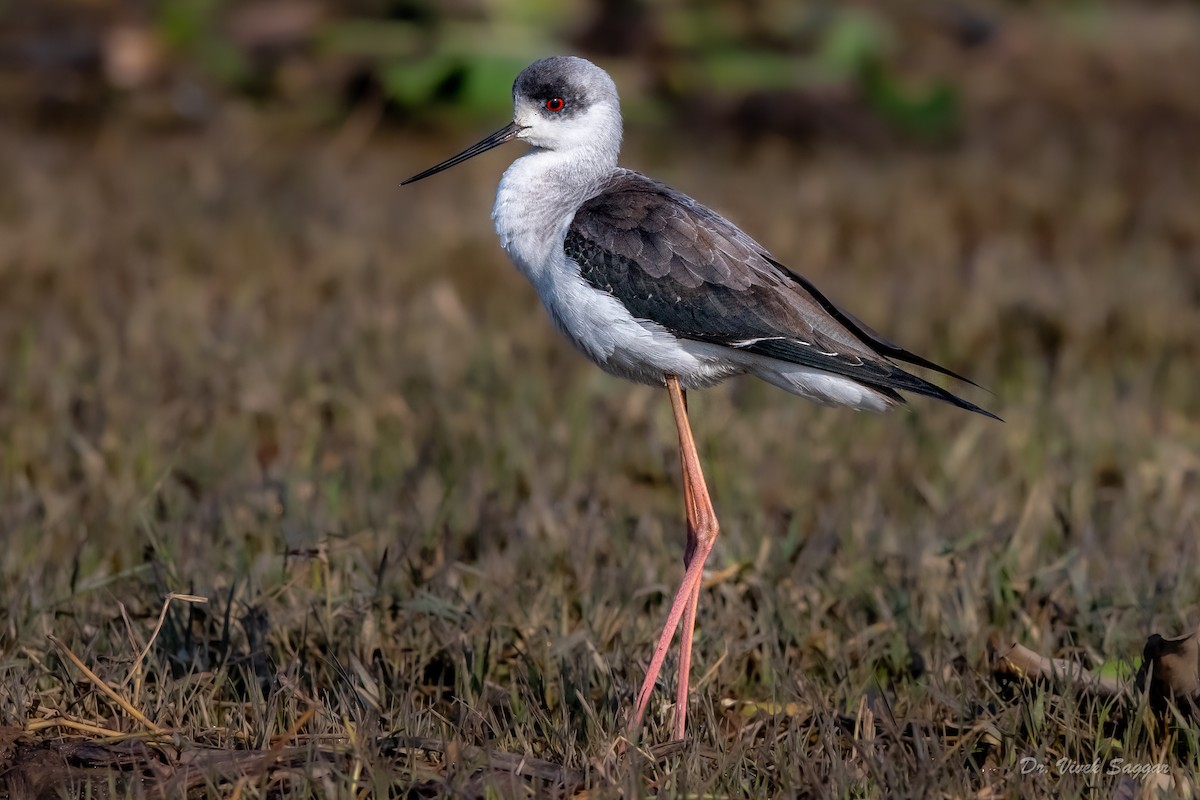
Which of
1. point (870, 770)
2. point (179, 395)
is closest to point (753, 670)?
point (870, 770)

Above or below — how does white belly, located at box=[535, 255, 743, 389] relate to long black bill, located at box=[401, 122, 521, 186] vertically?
below

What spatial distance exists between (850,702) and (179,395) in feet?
9.82

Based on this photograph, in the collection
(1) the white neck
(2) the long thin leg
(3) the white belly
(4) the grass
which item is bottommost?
(4) the grass

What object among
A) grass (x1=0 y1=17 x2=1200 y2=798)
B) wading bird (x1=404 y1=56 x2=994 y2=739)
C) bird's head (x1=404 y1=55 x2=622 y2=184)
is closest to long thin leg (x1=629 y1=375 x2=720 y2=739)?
wading bird (x1=404 y1=56 x2=994 y2=739)

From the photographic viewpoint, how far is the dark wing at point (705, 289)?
11.2ft

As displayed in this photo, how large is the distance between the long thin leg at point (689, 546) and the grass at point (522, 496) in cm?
12

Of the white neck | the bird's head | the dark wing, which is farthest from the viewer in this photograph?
the bird's head

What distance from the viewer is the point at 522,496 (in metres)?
4.75

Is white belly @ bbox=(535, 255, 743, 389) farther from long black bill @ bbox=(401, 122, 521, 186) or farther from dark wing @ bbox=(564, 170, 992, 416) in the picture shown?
long black bill @ bbox=(401, 122, 521, 186)

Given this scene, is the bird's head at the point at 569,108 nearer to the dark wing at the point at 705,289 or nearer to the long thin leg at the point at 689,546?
the dark wing at the point at 705,289

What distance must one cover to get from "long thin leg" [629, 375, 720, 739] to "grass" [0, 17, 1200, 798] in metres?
0.12

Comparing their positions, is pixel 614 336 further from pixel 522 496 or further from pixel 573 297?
pixel 522 496

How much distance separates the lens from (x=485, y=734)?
3098 millimetres

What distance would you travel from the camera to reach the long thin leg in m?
3.22
